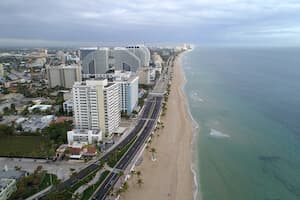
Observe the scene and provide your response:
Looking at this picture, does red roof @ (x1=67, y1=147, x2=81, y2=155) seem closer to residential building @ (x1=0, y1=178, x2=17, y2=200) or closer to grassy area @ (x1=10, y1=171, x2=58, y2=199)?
grassy area @ (x1=10, y1=171, x2=58, y2=199)

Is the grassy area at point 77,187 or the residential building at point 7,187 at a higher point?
the residential building at point 7,187

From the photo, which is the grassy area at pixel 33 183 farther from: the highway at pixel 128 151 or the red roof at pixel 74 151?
the red roof at pixel 74 151

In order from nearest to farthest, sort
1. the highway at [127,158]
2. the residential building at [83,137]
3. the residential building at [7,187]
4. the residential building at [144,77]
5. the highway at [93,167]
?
the residential building at [7,187], the highway at [127,158], the highway at [93,167], the residential building at [83,137], the residential building at [144,77]

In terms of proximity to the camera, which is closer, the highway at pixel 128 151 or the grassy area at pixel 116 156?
the highway at pixel 128 151

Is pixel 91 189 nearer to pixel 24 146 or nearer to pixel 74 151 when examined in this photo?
pixel 74 151

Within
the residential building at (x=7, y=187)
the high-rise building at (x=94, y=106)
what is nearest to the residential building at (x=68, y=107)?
the high-rise building at (x=94, y=106)

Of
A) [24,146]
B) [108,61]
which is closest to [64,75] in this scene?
[108,61]
